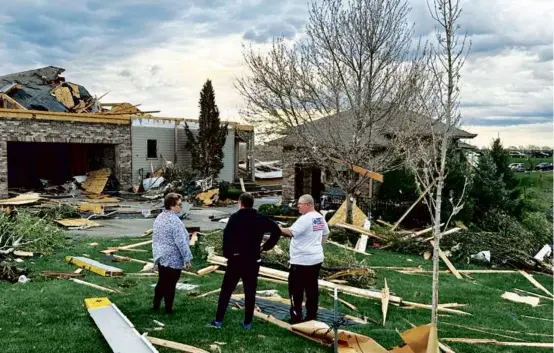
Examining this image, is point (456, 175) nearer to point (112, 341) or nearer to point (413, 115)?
point (413, 115)

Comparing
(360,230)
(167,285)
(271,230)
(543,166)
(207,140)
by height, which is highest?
(207,140)

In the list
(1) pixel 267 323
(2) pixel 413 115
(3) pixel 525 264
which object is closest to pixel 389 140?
(2) pixel 413 115

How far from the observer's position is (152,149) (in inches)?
1288

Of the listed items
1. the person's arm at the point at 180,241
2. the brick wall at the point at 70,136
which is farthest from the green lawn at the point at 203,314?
the brick wall at the point at 70,136

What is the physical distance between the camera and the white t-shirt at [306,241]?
6.62 metres

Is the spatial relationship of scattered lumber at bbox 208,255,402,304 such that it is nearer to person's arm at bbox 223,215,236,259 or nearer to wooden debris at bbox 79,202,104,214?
person's arm at bbox 223,215,236,259

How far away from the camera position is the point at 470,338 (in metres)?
7.07

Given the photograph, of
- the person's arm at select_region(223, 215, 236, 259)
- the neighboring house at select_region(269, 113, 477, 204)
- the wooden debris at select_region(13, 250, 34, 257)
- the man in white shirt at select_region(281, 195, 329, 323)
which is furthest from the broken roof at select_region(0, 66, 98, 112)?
the man in white shirt at select_region(281, 195, 329, 323)

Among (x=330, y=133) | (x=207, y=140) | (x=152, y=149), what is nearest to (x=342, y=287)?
(x=330, y=133)

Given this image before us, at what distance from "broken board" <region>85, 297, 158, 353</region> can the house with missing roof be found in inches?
930

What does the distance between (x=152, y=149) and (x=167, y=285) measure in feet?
87.5

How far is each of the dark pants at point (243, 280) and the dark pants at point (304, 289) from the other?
23.5 inches

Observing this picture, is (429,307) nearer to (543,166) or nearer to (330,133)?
(330,133)

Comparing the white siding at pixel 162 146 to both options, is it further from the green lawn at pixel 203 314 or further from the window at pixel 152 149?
the green lawn at pixel 203 314
